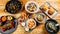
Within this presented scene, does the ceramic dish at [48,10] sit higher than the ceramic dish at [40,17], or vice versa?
the ceramic dish at [48,10]

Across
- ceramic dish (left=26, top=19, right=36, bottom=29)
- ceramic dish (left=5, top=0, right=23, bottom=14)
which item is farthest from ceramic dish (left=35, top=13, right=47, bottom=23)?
ceramic dish (left=5, top=0, right=23, bottom=14)

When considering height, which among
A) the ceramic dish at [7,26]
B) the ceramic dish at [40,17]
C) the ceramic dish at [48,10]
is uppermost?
the ceramic dish at [48,10]

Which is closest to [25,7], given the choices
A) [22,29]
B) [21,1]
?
[21,1]

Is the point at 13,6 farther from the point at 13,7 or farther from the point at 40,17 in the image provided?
the point at 40,17

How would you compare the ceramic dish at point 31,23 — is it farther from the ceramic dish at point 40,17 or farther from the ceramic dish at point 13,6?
the ceramic dish at point 13,6

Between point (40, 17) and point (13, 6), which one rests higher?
point (13, 6)

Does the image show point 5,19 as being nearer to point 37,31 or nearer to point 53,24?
point 37,31

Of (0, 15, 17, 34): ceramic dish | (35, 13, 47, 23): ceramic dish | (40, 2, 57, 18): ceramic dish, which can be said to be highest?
(40, 2, 57, 18): ceramic dish

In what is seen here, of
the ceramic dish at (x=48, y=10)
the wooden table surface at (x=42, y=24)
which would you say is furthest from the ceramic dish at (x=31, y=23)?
the ceramic dish at (x=48, y=10)

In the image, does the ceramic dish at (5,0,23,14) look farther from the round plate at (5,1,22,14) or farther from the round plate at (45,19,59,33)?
the round plate at (45,19,59,33)

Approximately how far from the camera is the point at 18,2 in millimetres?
1928

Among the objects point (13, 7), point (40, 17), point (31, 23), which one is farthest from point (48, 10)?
point (13, 7)

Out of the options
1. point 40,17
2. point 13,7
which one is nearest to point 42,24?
point 40,17

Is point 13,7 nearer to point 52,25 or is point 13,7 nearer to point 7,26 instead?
point 7,26
